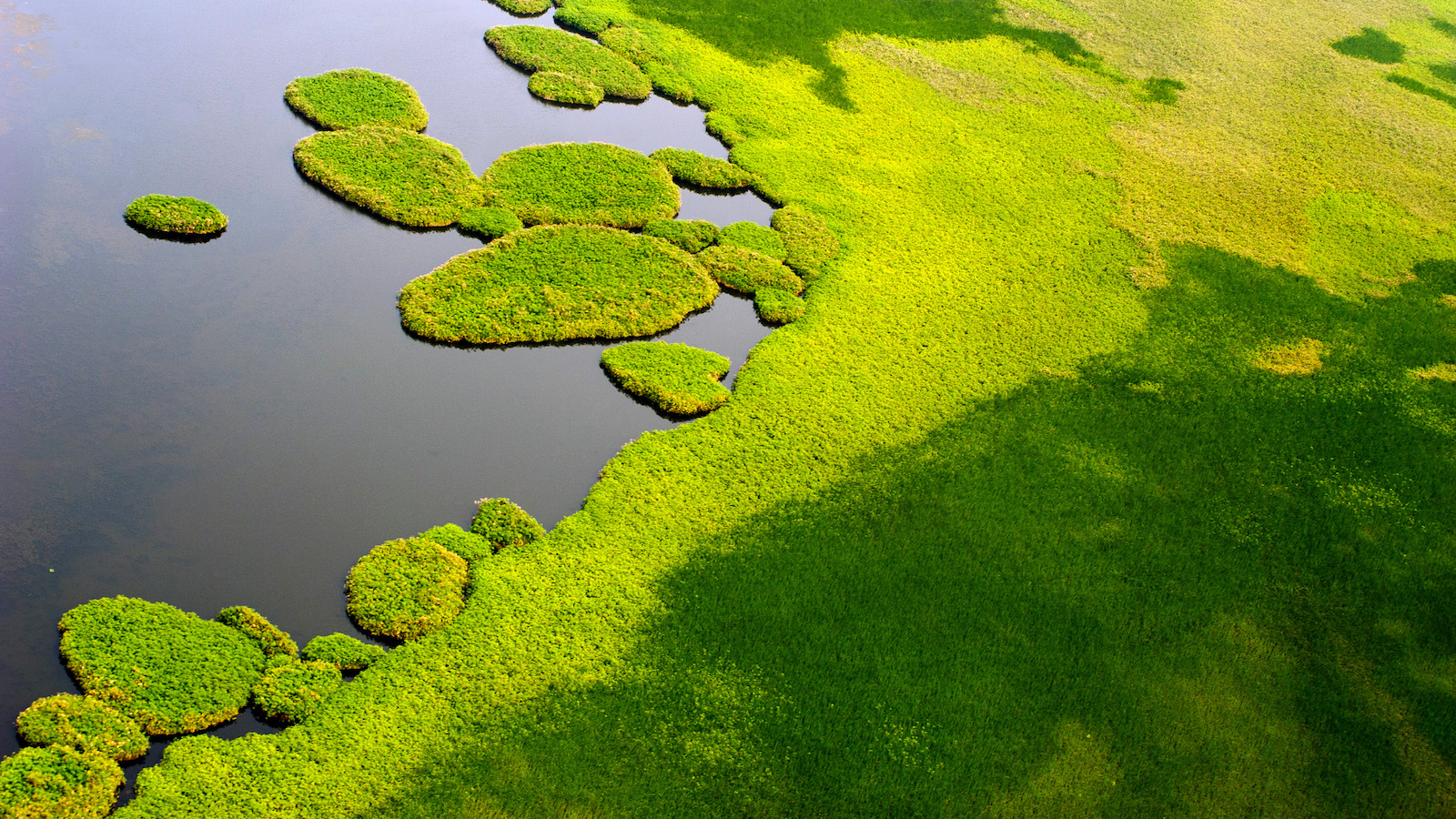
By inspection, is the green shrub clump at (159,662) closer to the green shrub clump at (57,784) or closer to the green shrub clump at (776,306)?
the green shrub clump at (57,784)

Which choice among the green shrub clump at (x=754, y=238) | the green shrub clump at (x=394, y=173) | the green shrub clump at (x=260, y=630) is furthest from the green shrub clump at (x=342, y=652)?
the green shrub clump at (x=754, y=238)

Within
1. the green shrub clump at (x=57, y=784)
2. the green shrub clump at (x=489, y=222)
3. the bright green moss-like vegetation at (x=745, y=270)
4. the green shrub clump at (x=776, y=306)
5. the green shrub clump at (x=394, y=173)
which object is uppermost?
the green shrub clump at (x=394, y=173)

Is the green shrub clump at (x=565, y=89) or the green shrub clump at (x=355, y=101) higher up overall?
the green shrub clump at (x=565, y=89)

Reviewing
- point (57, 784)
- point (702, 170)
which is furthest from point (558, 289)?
point (57, 784)

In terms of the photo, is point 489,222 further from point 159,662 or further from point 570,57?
point 159,662

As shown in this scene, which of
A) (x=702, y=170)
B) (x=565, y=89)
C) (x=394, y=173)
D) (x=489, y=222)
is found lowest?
(x=489, y=222)

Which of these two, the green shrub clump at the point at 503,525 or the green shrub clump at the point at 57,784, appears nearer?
the green shrub clump at the point at 57,784

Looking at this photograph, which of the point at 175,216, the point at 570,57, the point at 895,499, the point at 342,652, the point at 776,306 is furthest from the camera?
the point at 570,57
